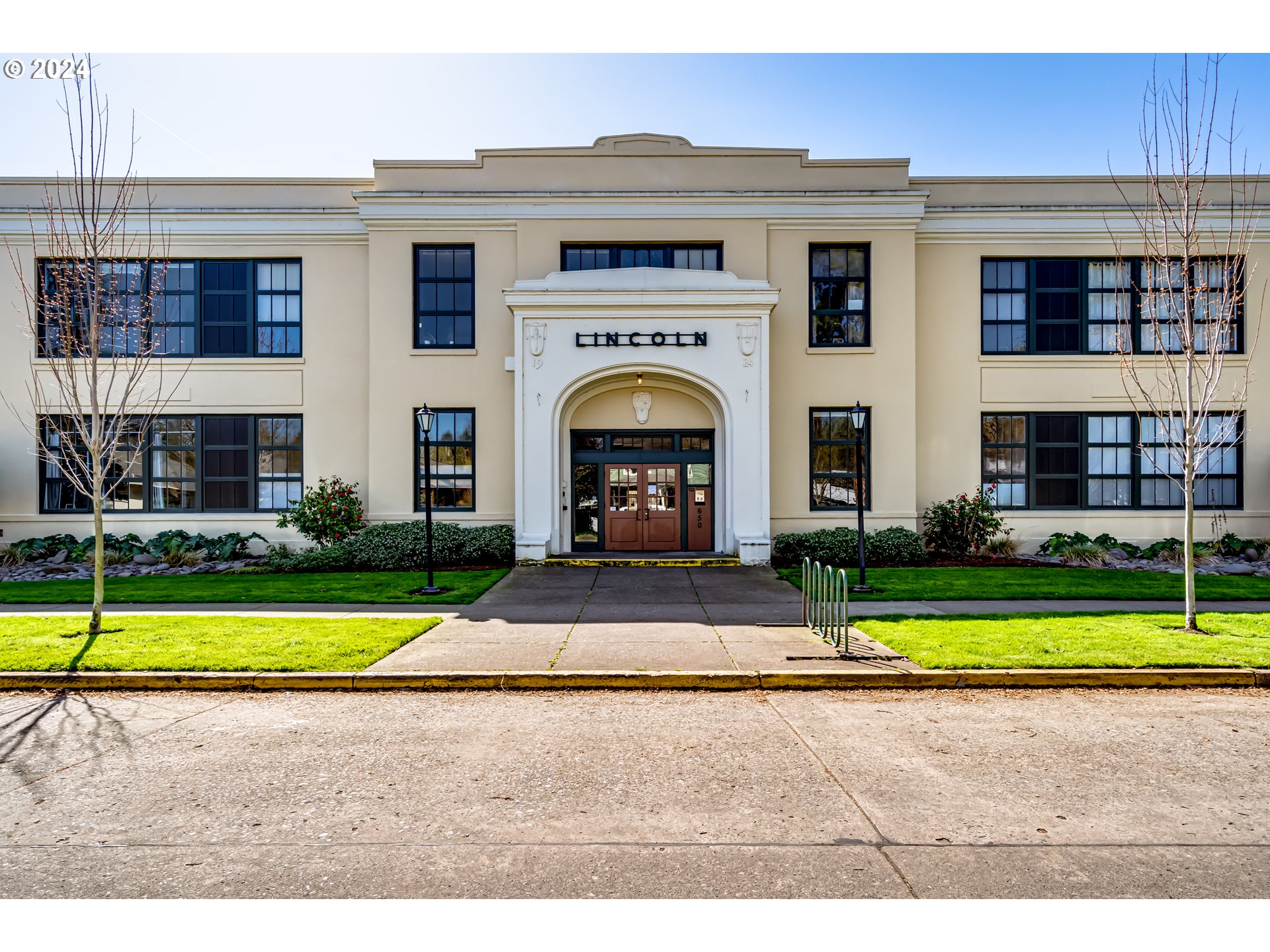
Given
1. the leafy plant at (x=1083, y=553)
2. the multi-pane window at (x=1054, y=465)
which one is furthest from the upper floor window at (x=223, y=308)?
the leafy plant at (x=1083, y=553)

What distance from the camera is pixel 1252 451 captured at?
1819 centimetres

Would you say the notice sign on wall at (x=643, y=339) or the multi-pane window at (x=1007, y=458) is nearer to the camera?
the notice sign on wall at (x=643, y=339)

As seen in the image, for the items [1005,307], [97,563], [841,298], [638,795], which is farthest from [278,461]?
[1005,307]

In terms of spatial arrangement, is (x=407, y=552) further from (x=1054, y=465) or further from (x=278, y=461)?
(x=1054, y=465)

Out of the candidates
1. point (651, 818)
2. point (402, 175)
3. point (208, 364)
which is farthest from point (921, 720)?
point (208, 364)

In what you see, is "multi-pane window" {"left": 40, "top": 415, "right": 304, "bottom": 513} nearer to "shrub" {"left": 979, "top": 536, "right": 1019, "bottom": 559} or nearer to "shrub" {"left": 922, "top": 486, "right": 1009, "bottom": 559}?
"shrub" {"left": 922, "top": 486, "right": 1009, "bottom": 559}

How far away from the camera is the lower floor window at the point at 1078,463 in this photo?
1834cm

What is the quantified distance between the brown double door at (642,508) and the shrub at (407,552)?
2694 millimetres

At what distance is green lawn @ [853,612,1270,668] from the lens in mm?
7777

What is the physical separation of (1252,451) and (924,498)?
831 centimetres

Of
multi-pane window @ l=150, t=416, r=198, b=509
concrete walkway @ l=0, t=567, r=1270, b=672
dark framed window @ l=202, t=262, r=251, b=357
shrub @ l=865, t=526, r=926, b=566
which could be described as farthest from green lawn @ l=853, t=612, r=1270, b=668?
multi-pane window @ l=150, t=416, r=198, b=509

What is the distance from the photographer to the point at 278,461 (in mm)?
18484

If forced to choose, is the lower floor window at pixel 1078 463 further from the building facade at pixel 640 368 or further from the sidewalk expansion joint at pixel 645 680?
the sidewalk expansion joint at pixel 645 680

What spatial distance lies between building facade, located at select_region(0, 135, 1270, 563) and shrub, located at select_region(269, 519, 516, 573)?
1.17m
